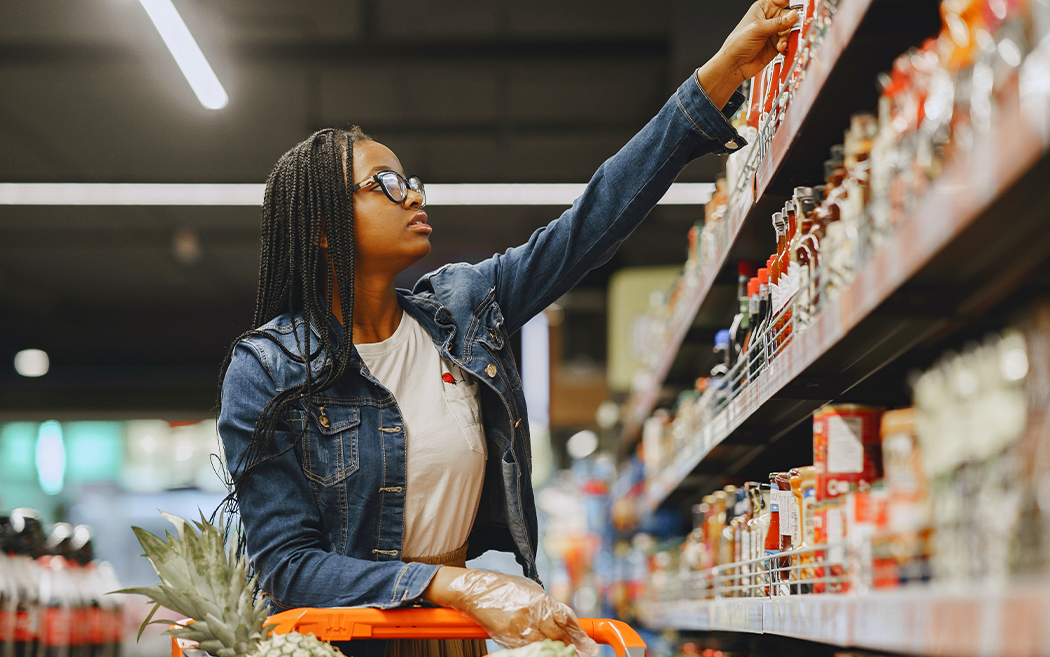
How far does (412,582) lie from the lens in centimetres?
177

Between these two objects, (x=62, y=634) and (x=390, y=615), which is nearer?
(x=390, y=615)

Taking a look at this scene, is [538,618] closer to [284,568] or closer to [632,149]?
[284,568]

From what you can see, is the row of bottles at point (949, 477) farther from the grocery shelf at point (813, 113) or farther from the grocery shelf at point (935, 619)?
the grocery shelf at point (813, 113)

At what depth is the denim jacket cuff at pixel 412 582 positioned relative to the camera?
1753 millimetres

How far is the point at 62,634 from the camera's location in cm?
498

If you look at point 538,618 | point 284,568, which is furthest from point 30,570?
point 538,618

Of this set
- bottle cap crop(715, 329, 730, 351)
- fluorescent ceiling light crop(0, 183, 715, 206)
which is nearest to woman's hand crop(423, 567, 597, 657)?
bottle cap crop(715, 329, 730, 351)

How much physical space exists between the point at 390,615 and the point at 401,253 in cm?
78

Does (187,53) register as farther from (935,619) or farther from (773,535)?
(935,619)

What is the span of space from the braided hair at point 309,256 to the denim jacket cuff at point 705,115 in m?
0.73

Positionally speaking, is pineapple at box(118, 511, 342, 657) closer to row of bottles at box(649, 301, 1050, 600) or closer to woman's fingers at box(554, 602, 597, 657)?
woman's fingers at box(554, 602, 597, 657)

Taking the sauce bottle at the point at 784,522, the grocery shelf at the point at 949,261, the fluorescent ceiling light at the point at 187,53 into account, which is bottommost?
the sauce bottle at the point at 784,522

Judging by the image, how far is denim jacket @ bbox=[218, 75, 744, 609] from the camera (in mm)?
1840

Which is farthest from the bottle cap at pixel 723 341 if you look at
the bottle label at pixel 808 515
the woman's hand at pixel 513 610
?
the woman's hand at pixel 513 610
